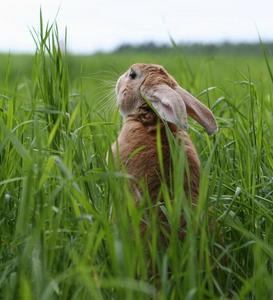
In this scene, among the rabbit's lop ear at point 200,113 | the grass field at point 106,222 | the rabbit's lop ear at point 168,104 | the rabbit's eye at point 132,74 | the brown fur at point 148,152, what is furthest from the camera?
the rabbit's eye at point 132,74

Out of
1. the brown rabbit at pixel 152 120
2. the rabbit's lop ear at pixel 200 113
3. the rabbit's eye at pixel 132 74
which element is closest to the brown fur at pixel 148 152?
the brown rabbit at pixel 152 120

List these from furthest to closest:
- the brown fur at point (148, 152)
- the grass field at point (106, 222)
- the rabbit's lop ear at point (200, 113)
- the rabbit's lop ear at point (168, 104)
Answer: the rabbit's lop ear at point (200, 113), the rabbit's lop ear at point (168, 104), the brown fur at point (148, 152), the grass field at point (106, 222)

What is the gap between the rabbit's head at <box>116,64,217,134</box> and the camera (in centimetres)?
391

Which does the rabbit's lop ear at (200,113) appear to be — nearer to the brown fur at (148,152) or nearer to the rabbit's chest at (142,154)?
the brown fur at (148,152)

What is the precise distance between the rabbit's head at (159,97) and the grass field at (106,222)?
0.16 meters

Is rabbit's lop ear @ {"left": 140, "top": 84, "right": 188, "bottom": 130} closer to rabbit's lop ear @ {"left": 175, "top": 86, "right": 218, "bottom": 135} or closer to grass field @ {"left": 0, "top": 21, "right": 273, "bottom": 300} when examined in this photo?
rabbit's lop ear @ {"left": 175, "top": 86, "right": 218, "bottom": 135}

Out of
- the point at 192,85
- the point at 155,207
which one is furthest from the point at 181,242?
the point at 192,85

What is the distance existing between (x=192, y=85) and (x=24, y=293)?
3.42 meters

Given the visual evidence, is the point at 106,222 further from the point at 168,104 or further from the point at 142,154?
the point at 168,104

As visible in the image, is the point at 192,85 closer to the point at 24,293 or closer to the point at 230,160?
the point at 230,160

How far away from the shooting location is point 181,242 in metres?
3.34

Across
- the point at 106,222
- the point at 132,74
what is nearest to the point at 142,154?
the point at 132,74

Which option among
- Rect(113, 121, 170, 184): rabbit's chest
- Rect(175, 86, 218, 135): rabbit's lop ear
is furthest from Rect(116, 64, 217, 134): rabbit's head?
Rect(113, 121, 170, 184): rabbit's chest

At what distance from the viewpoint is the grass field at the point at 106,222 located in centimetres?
272
